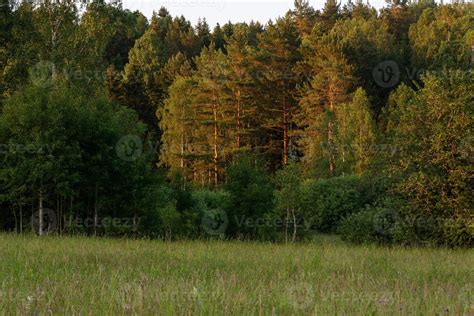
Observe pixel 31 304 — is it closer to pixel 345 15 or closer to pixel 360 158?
pixel 360 158

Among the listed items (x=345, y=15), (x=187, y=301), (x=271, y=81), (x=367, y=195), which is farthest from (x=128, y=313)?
(x=345, y=15)

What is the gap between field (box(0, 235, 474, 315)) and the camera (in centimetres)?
470

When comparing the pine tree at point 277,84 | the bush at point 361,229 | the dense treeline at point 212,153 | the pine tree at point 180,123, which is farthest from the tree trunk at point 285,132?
the bush at point 361,229

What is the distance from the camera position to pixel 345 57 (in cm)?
5169

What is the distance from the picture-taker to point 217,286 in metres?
6.14

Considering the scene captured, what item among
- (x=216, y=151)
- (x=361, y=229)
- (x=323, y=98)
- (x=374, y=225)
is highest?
(x=323, y=98)

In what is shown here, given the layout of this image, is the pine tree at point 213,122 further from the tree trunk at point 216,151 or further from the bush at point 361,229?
the bush at point 361,229

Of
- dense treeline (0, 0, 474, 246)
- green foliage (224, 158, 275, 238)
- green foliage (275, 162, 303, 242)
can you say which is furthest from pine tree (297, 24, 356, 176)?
green foliage (224, 158, 275, 238)

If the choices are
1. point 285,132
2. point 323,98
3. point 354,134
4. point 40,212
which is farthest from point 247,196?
point 323,98

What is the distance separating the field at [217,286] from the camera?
4.70 meters

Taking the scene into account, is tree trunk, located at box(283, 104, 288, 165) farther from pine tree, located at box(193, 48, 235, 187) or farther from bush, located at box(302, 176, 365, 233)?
bush, located at box(302, 176, 365, 233)

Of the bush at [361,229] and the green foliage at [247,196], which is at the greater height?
the green foliage at [247,196]

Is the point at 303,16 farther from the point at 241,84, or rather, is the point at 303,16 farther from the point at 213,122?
the point at 213,122

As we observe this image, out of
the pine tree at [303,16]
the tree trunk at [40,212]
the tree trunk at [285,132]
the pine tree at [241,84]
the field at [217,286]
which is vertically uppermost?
the pine tree at [303,16]
